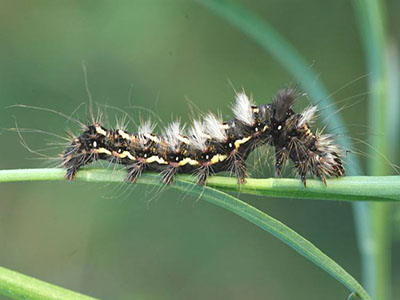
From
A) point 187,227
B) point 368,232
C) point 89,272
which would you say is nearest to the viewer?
point 368,232

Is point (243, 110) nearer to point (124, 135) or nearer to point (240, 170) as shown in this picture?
point (240, 170)

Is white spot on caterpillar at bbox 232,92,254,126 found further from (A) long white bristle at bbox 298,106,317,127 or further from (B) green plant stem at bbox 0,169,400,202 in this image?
(B) green plant stem at bbox 0,169,400,202

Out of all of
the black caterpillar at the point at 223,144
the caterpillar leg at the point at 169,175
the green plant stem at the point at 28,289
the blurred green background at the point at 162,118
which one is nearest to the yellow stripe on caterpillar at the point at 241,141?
the black caterpillar at the point at 223,144

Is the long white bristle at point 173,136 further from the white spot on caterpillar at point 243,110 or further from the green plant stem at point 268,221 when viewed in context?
the green plant stem at point 268,221

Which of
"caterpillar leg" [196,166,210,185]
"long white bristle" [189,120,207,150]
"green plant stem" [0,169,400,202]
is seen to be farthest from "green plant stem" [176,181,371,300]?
"long white bristle" [189,120,207,150]

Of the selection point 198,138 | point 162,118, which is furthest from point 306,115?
point 162,118

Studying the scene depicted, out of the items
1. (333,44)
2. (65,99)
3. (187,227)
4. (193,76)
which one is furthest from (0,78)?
(333,44)

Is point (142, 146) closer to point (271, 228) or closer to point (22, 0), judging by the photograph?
point (271, 228)

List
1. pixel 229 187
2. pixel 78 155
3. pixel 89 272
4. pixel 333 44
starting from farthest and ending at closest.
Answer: pixel 333 44 < pixel 89 272 < pixel 78 155 < pixel 229 187
